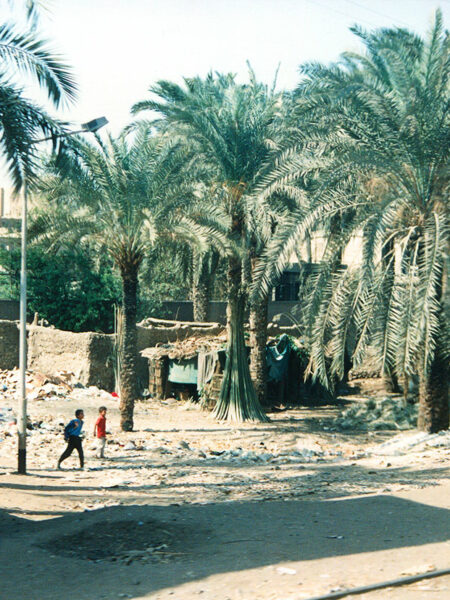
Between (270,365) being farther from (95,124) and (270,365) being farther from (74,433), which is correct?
(95,124)

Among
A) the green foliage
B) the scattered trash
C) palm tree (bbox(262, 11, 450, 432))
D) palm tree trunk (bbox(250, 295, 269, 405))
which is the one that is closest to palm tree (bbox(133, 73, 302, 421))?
palm tree trunk (bbox(250, 295, 269, 405))

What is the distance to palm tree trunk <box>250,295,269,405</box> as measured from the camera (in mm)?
24547

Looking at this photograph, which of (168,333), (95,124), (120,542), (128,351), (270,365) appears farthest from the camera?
(168,333)

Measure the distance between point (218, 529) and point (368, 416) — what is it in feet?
45.6

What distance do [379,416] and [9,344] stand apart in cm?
1247

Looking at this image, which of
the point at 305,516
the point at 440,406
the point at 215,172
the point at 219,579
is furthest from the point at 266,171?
the point at 219,579

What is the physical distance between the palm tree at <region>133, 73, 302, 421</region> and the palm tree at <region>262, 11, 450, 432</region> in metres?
3.78

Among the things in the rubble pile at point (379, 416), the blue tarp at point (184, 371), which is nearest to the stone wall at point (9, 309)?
the blue tarp at point (184, 371)

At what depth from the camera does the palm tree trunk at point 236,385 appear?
22.7 m

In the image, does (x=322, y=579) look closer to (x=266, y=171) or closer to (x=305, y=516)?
(x=305, y=516)

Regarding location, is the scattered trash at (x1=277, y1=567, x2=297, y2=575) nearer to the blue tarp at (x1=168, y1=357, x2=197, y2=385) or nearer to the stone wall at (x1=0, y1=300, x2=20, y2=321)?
the blue tarp at (x1=168, y1=357, x2=197, y2=385)

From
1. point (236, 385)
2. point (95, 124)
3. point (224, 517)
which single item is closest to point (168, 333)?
point (236, 385)

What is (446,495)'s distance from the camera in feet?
38.6

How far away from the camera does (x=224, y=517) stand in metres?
10.5
